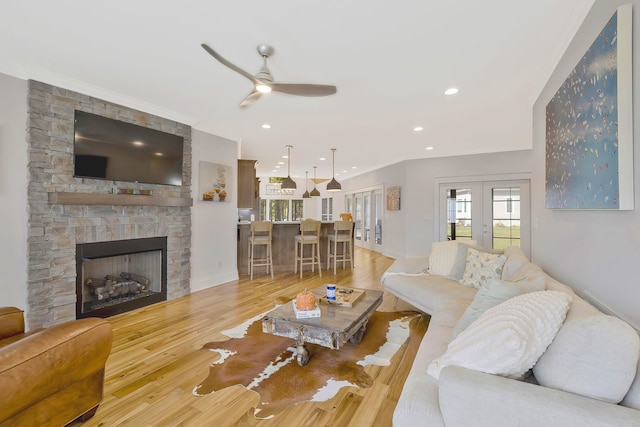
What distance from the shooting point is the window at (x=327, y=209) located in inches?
466

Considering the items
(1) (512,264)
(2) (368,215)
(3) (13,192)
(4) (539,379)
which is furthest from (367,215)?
(4) (539,379)

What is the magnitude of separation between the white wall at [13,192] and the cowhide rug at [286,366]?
191 centimetres

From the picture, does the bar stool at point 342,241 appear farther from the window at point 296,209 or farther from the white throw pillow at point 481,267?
the window at point 296,209

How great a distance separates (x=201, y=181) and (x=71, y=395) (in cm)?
324

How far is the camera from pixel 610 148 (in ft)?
4.41

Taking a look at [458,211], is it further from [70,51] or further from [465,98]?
[70,51]

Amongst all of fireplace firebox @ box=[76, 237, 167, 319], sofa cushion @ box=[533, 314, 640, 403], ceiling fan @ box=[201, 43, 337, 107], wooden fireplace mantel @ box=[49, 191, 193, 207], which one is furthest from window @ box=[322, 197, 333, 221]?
sofa cushion @ box=[533, 314, 640, 403]

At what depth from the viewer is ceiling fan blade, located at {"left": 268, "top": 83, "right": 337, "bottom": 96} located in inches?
92.8

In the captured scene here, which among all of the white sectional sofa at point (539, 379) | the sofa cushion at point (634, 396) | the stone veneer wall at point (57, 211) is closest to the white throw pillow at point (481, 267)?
the white sectional sofa at point (539, 379)

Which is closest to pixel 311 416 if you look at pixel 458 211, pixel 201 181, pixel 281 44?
pixel 281 44

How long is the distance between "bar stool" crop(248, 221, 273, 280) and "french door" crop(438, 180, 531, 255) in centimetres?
387

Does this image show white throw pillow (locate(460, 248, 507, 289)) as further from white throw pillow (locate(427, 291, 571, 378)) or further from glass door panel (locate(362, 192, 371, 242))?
glass door panel (locate(362, 192, 371, 242))

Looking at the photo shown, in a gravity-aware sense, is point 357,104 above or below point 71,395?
above

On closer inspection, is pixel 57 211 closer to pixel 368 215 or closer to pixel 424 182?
pixel 424 182
